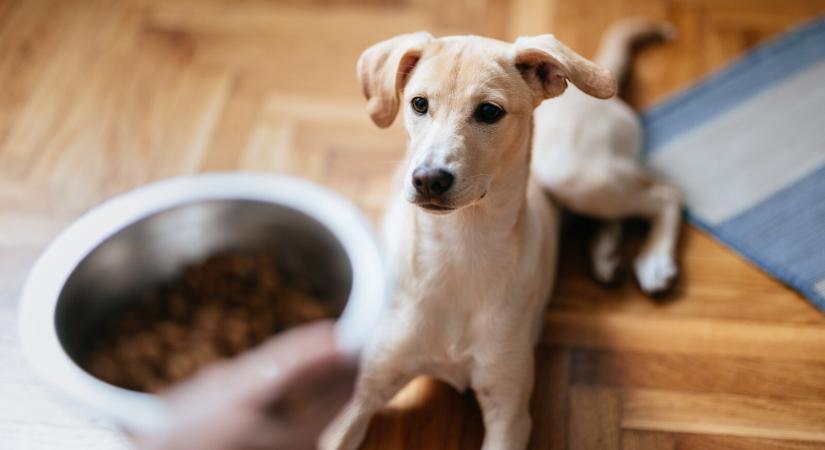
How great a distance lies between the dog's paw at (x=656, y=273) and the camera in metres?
2.27

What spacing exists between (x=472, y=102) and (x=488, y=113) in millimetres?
39

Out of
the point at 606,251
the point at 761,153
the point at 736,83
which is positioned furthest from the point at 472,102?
the point at 736,83

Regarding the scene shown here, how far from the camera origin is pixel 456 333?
1.83 metres

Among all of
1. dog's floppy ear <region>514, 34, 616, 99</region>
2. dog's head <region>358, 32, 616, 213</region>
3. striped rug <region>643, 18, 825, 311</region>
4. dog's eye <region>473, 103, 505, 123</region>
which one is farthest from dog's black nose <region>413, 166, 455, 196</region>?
striped rug <region>643, 18, 825, 311</region>

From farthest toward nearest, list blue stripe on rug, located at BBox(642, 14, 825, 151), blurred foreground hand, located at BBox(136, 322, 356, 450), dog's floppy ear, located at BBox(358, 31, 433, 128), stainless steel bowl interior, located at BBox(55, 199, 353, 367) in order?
blue stripe on rug, located at BBox(642, 14, 825, 151) → stainless steel bowl interior, located at BBox(55, 199, 353, 367) → dog's floppy ear, located at BBox(358, 31, 433, 128) → blurred foreground hand, located at BBox(136, 322, 356, 450)

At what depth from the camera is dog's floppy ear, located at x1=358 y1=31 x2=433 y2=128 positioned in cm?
169

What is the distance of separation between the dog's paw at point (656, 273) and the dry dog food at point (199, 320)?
831 millimetres

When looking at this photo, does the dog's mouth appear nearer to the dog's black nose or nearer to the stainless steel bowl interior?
the dog's black nose

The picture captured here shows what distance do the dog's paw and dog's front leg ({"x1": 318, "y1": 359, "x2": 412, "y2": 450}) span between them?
28.9 inches

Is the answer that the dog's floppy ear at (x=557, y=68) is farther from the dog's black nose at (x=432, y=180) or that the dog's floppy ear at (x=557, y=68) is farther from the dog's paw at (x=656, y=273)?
the dog's paw at (x=656, y=273)

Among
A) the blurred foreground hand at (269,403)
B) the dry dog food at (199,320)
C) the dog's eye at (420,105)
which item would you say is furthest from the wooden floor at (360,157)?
the dog's eye at (420,105)

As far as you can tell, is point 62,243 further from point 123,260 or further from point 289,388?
point 289,388

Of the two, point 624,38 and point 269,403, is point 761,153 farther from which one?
point 269,403

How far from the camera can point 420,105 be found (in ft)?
5.43
